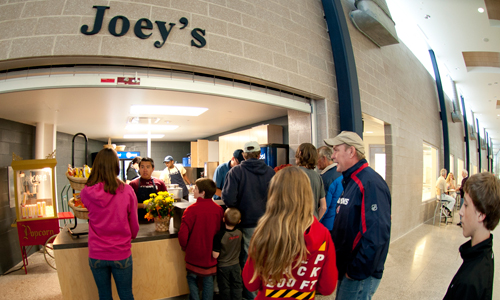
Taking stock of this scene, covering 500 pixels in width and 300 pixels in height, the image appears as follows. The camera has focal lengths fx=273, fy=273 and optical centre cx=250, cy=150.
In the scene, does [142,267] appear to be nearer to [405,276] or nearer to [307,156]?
[307,156]

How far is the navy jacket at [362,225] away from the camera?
1485 millimetres

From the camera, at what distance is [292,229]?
110cm

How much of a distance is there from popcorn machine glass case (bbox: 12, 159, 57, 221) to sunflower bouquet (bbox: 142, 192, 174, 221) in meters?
1.89

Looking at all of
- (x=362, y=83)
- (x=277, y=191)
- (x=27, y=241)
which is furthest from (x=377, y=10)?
(x=27, y=241)

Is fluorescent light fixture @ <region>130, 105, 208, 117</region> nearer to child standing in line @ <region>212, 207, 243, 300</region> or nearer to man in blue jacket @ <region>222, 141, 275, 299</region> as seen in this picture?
man in blue jacket @ <region>222, 141, 275, 299</region>

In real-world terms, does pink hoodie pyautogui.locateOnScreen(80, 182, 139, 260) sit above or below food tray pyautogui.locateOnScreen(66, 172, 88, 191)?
below

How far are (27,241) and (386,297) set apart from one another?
469cm

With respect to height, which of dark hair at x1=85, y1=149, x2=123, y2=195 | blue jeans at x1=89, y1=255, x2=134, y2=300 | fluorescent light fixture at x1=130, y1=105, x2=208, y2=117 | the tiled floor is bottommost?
the tiled floor

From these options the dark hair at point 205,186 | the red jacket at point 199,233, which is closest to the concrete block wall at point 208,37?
the dark hair at point 205,186

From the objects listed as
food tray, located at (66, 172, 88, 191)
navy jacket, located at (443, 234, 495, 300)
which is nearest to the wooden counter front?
food tray, located at (66, 172, 88, 191)

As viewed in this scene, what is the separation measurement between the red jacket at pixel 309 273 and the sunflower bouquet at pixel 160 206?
1.80m

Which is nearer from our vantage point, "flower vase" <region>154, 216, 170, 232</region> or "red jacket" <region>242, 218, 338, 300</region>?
"red jacket" <region>242, 218, 338, 300</region>

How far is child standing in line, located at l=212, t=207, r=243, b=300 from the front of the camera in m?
2.45

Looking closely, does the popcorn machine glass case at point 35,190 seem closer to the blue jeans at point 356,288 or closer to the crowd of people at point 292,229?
the crowd of people at point 292,229
